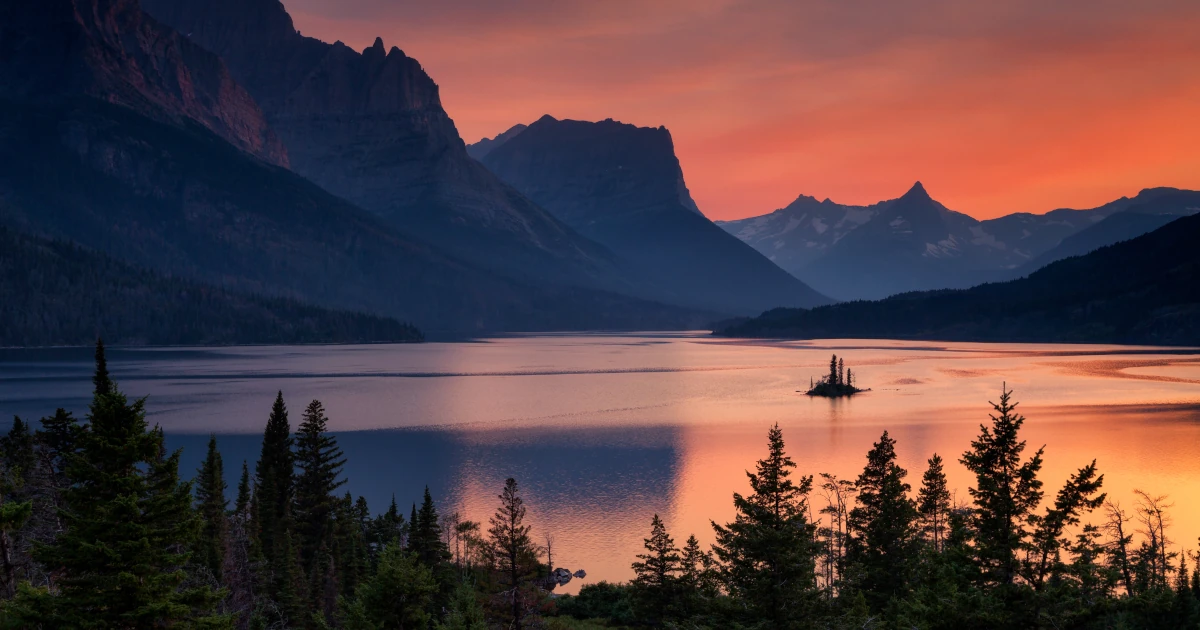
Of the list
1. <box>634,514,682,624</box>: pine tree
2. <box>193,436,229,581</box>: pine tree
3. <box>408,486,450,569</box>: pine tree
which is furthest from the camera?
<box>408,486,450,569</box>: pine tree

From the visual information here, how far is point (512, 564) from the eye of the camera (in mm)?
39406

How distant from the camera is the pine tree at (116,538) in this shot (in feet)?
66.0

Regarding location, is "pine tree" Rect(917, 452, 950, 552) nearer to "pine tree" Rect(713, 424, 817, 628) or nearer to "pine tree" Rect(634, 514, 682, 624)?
"pine tree" Rect(634, 514, 682, 624)

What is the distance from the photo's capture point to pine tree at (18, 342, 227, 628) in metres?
20.1

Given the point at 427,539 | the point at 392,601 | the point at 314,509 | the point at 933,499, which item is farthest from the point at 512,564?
the point at 933,499

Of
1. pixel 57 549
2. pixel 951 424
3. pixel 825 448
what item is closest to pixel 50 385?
pixel 825 448

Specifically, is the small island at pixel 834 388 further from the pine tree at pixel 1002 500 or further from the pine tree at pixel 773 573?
the pine tree at pixel 1002 500

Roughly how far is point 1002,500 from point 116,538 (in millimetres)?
22280

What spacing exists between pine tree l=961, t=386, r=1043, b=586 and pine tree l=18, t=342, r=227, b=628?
65.6 feet

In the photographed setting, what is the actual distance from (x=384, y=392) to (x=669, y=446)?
8892 centimetres

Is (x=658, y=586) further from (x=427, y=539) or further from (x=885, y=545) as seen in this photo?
(x=427, y=539)

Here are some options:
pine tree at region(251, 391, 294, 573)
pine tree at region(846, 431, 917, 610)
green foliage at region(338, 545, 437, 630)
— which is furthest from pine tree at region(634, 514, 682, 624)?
pine tree at region(251, 391, 294, 573)

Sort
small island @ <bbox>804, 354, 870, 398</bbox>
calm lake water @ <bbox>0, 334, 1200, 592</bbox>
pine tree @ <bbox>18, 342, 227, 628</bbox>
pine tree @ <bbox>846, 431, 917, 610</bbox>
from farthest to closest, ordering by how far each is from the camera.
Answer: small island @ <bbox>804, 354, 870, 398</bbox>, calm lake water @ <bbox>0, 334, 1200, 592</bbox>, pine tree @ <bbox>846, 431, 917, 610</bbox>, pine tree @ <bbox>18, 342, 227, 628</bbox>

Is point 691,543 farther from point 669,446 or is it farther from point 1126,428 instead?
point 1126,428
